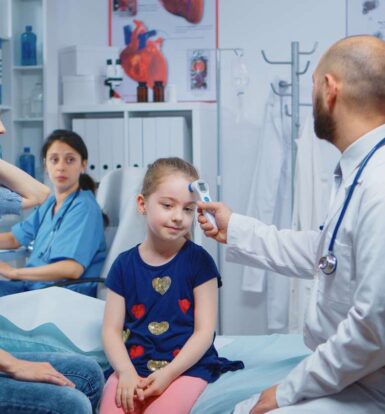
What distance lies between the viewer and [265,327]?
163 inches

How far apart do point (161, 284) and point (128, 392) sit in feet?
1.05

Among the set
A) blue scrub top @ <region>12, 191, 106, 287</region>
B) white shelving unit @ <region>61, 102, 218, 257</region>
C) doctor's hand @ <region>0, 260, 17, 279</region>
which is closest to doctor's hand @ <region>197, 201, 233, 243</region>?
blue scrub top @ <region>12, 191, 106, 287</region>

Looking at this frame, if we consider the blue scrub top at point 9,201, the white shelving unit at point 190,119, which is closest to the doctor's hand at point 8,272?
the blue scrub top at point 9,201

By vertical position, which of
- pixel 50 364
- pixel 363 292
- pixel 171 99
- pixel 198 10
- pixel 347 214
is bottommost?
pixel 50 364

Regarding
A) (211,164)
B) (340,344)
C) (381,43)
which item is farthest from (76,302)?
(211,164)

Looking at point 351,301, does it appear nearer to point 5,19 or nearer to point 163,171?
point 163,171

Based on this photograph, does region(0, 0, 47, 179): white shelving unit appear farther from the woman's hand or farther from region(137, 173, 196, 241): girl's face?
the woman's hand

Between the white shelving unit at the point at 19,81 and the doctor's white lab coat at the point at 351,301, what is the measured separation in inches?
107

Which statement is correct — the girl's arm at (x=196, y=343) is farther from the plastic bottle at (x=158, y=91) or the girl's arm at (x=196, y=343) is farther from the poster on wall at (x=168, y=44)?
the poster on wall at (x=168, y=44)

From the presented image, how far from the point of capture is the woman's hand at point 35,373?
65.9 inches

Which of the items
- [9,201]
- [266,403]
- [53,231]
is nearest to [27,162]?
[53,231]

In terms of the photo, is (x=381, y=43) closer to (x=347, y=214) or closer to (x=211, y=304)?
(x=347, y=214)

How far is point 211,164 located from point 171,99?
41cm

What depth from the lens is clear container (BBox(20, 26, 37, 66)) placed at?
4.12 m
